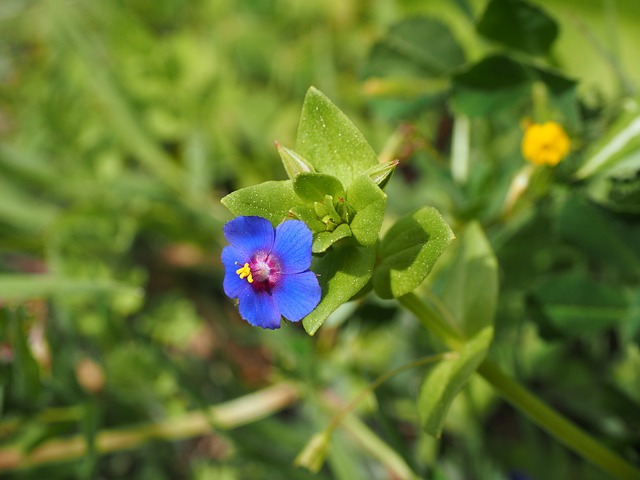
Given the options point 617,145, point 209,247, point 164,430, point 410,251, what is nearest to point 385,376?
point 410,251

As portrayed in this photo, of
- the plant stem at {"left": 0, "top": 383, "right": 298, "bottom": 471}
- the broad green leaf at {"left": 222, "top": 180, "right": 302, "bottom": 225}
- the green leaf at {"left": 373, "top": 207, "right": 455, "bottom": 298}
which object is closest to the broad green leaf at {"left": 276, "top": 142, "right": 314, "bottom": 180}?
the broad green leaf at {"left": 222, "top": 180, "right": 302, "bottom": 225}

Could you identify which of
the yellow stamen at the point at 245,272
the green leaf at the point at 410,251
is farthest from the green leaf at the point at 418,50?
the yellow stamen at the point at 245,272

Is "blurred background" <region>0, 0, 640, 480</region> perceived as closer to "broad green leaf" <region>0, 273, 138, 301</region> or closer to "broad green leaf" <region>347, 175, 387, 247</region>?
"broad green leaf" <region>0, 273, 138, 301</region>

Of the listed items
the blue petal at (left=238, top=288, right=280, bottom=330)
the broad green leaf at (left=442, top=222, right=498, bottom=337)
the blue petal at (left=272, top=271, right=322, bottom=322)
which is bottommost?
the broad green leaf at (left=442, top=222, right=498, bottom=337)

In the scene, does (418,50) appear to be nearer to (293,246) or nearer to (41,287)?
(293,246)

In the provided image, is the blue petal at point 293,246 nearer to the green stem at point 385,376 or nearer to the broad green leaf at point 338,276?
the broad green leaf at point 338,276

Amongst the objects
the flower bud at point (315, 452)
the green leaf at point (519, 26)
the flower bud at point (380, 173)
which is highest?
the green leaf at point (519, 26)
